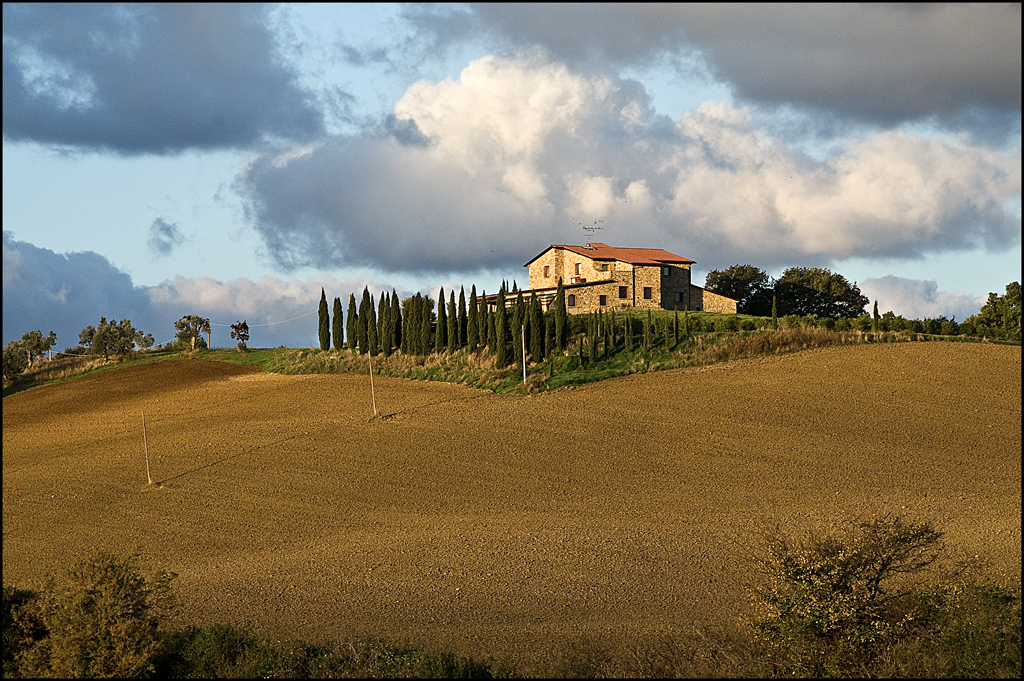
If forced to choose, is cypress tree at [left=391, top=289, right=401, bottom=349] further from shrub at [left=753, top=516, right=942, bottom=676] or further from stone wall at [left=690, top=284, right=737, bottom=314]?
shrub at [left=753, top=516, right=942, bottom=676]

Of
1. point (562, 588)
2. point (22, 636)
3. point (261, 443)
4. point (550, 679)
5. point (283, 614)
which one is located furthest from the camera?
point (261, 443)

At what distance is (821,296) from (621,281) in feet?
60.9

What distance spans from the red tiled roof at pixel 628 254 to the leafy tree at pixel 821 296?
400 inches

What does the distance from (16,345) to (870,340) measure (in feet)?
170

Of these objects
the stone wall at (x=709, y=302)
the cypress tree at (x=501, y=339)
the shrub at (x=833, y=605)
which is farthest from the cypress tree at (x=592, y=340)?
the shrub at (x=833, y=605)

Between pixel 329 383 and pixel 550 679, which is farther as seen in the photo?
pixel 329 383

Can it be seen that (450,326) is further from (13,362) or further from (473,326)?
(13,362)

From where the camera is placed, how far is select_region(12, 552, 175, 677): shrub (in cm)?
1259

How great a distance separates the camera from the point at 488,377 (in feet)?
126

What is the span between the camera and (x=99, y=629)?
1274 cm

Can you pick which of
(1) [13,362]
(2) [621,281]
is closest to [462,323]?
(2) [621,281]

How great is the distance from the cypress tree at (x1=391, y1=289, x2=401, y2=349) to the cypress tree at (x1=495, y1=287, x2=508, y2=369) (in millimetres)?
8575

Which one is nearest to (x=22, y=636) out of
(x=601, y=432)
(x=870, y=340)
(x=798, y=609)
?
(x=798, y=609)

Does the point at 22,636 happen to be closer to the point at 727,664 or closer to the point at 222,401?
the point at 727,664
